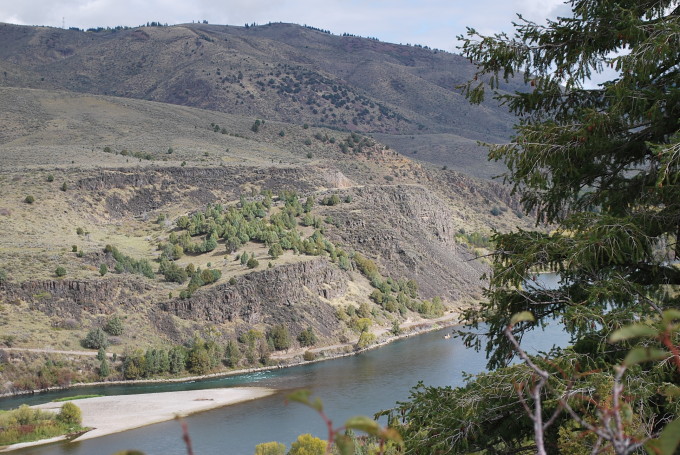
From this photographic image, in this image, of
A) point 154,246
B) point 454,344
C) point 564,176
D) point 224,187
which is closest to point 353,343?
point 454,344

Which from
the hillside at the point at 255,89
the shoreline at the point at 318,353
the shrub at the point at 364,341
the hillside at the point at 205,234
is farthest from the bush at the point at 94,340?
the hillside at the point at 255,89

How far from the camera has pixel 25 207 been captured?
6519cm

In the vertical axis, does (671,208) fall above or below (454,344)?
above

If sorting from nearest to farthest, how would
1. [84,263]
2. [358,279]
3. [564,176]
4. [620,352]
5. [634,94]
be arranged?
[620,352] → [634,94] → [564,176] → [84,263] → [358,279]

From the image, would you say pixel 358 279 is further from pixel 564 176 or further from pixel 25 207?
pixel 564 176

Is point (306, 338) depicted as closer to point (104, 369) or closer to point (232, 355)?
point (232, 355)

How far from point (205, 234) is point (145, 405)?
27.7 m

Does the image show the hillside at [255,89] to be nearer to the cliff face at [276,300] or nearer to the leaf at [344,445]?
the cliff face at [276,300]

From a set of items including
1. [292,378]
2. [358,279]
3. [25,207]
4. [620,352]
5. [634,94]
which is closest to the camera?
[620,352]

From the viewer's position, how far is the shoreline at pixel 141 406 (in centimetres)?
3753

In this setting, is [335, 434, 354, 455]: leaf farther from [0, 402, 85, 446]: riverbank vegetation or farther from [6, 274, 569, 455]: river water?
[0, 402, 85, 446]: riverbank vegetation

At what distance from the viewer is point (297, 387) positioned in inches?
1779

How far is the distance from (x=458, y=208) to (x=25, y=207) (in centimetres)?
6262

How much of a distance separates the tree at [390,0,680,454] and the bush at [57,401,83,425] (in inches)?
1359
